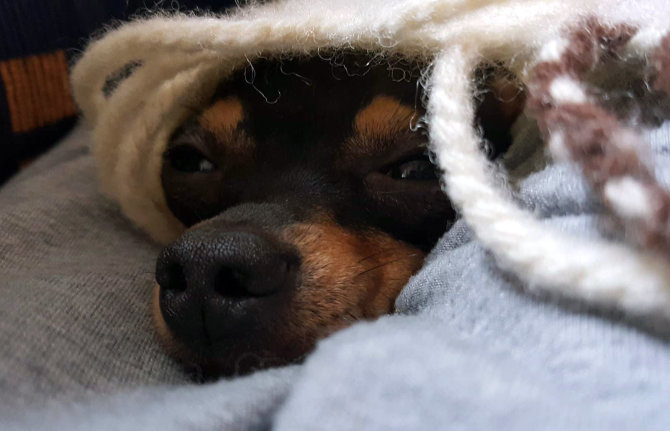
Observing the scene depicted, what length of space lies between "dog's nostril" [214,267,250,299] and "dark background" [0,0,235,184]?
0.84 meters

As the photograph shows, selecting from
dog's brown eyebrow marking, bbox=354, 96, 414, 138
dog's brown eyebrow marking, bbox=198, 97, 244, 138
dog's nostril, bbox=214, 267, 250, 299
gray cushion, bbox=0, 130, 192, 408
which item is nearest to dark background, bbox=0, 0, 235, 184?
gray cushion, bbox=0, 130, 192, 408

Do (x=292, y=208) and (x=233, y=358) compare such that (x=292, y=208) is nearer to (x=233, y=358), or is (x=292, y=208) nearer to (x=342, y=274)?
(x=342, y=274)

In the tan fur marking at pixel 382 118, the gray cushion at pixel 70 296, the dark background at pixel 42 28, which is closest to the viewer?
the gray cushion at pixel 70 296

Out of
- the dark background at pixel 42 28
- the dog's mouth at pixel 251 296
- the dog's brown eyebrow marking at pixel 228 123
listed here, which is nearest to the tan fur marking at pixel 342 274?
the dog's mouth at pixel 251 296

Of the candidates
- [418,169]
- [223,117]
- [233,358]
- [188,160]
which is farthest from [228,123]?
[233,358]

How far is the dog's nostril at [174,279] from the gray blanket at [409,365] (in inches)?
3.6

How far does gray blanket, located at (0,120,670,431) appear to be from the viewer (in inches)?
18.6

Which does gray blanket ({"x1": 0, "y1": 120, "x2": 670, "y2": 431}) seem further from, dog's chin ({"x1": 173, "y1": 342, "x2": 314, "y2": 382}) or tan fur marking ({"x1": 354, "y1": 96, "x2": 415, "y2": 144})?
tan fur marking ({"x1": 354, "y1": 96, "x2": 415, "y2": 144})

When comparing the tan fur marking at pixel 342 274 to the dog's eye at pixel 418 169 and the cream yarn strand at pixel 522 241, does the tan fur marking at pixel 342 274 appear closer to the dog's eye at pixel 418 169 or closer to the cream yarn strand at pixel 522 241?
Result: the dog's eye at pixel 418 169

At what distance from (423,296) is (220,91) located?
28.3 inches

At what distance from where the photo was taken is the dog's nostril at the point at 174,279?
88 cm

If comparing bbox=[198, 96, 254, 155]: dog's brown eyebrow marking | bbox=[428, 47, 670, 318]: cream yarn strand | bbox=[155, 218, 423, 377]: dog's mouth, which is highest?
bbox=[428, 47, 670, 318]: cream yarn strand

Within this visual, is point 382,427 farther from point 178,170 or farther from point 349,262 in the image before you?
point 178,170

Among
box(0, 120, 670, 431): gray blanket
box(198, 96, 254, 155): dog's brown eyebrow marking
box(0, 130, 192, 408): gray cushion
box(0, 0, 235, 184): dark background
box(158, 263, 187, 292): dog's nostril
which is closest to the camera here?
box(0, 120, 670, 431): gray blanket
